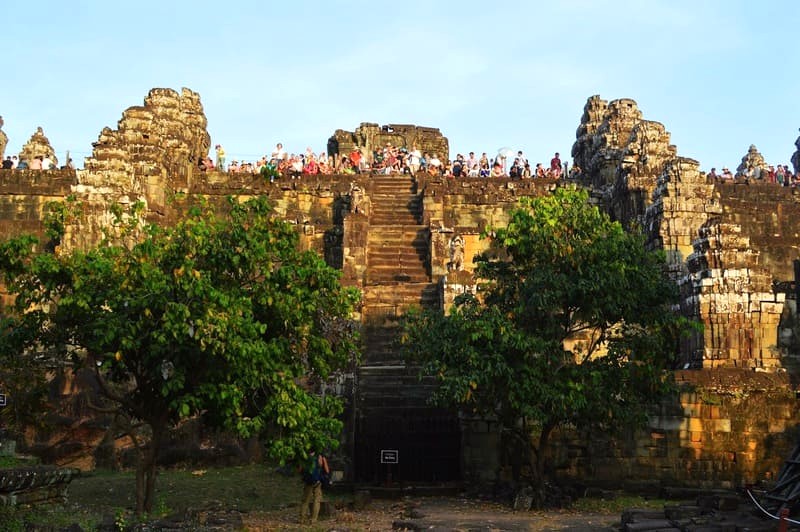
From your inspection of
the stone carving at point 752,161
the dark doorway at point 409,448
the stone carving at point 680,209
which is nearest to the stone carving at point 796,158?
the stone carving at point 752,161

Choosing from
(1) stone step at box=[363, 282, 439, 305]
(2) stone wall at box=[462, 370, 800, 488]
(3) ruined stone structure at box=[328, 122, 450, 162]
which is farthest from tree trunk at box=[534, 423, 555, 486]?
(3) ruined stone structure at box=[328, 122, 450, 162]

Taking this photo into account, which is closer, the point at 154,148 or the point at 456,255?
the point at 456,255

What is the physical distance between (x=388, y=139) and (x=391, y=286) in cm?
1961

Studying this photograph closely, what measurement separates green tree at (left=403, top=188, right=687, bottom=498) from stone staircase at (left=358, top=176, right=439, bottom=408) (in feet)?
9.57

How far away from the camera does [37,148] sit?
142ft

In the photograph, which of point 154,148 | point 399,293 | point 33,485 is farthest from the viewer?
point 154,148

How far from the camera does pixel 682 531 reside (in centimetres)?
A: 1445

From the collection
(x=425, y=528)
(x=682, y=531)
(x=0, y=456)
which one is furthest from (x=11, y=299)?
(x=682, y=531)

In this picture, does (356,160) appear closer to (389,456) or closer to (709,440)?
(389,456)

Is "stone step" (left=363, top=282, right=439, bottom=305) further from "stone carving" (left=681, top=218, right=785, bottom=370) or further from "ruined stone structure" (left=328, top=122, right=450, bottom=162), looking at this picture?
"ruined stone structure" (left=328, top=122, right=450, bottom=162)

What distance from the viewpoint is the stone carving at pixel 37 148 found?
140 feet

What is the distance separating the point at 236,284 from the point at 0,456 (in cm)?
936

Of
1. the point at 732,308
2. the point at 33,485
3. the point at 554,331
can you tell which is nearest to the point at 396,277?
the point at 554,331

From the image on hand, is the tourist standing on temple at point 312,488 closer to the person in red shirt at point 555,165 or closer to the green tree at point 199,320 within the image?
the green tree at point 199,320
